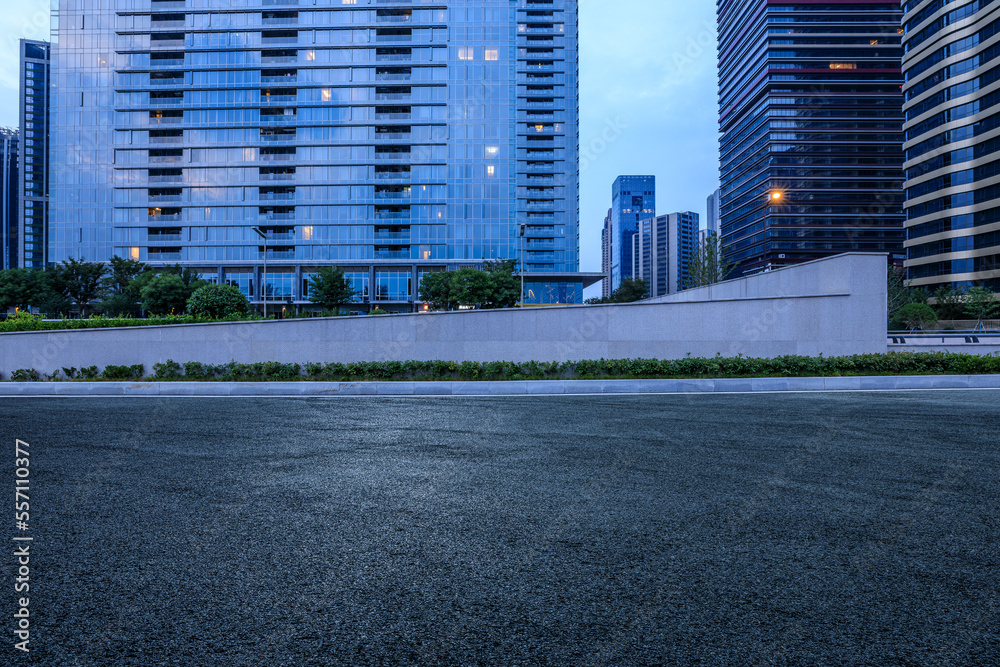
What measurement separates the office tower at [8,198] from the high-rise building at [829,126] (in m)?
254

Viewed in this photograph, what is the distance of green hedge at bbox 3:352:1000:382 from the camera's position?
14.3 metres

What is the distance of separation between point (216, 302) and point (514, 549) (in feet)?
155

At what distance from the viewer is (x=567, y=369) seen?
15461 mm

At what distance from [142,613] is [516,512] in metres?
2.80

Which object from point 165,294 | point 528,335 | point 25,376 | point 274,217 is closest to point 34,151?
point 274,217

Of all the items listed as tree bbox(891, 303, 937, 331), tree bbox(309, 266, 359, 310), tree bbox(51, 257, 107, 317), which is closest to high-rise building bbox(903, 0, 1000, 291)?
tree bbox(891, 303, 937, 331)

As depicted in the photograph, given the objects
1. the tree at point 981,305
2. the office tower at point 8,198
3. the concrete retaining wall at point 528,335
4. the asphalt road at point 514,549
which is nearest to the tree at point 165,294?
the concrete retaining wall at point 528,335

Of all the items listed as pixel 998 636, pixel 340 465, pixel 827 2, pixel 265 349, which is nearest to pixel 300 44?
pixel 265 349

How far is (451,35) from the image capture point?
6769 cm

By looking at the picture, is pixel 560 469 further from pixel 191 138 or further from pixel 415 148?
pixel 191 138

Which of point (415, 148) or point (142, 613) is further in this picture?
point (415, 148)

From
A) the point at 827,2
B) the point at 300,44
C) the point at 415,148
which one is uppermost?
the point at 827,2

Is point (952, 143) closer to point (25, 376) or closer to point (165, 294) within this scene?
point (25, 376)

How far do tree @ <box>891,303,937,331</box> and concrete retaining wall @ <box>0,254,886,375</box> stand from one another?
2398 cm
